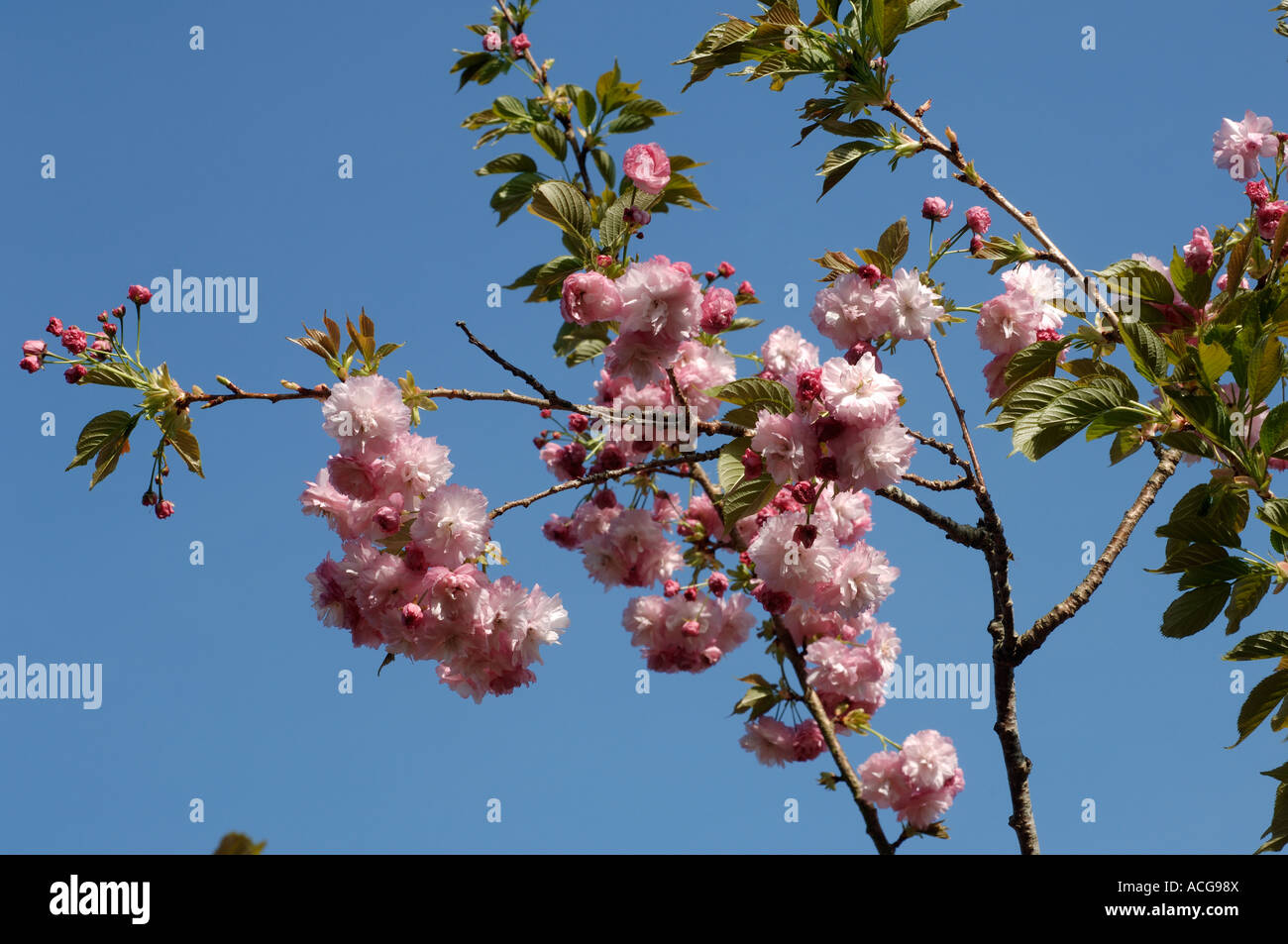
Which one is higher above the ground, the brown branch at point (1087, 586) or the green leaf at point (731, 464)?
the green leaf at point (731, 464)

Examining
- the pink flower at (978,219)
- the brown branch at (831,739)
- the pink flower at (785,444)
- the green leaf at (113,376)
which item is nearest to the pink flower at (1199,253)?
the pink flower at (978,219)

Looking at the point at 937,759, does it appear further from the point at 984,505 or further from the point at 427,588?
the point at 427,588

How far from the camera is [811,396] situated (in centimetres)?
175

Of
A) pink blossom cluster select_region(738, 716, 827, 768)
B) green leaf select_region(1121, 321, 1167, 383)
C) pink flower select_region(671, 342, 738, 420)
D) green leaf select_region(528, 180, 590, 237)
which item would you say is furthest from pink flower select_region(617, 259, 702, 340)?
pink blossom cluster select_region(738, 716, 827, 768)

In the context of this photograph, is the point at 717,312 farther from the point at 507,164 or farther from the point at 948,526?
the point at 507,164

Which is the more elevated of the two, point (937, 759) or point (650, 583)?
point (650, 583)

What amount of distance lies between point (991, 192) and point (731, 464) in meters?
0.85

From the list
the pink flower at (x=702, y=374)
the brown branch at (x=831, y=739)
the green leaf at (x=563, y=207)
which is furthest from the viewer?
the pink flower at (x=702, y=374)

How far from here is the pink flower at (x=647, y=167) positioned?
7.33 ft

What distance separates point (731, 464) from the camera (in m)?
1.82

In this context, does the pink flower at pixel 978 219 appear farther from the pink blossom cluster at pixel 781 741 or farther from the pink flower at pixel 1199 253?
the pink blossom cluster at pixel 781 741

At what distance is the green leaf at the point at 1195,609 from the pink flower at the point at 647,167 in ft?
4.39
